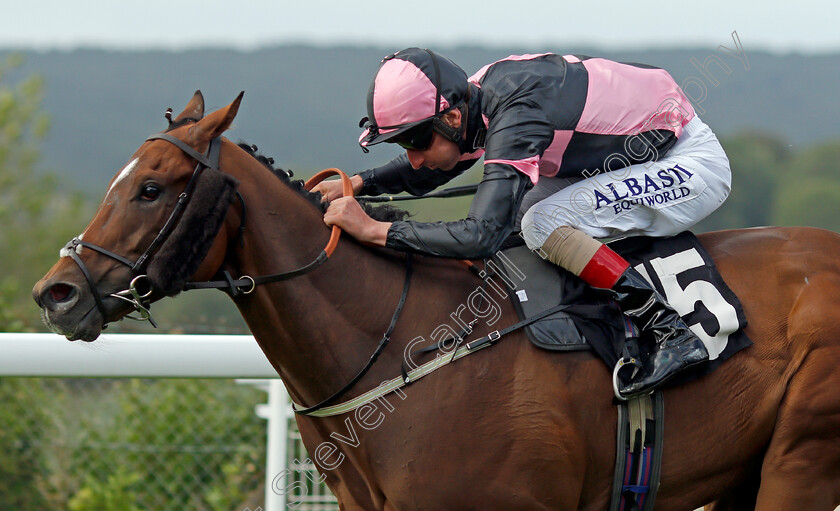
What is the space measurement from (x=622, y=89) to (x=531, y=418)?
1.21 metres

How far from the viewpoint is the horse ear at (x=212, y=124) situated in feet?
8.78

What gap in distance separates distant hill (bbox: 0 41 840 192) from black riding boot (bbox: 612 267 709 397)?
26424 millimetres

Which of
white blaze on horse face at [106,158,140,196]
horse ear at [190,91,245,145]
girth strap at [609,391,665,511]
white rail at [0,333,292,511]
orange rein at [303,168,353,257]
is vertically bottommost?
white rail at [0,333,292,511]

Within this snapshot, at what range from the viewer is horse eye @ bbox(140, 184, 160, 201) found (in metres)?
Answer: 2.59

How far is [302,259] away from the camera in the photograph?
281 cm

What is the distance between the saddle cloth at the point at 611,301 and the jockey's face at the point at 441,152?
0.38m

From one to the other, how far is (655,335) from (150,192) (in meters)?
1.69

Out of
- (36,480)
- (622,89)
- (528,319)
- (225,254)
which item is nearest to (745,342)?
(528,319)

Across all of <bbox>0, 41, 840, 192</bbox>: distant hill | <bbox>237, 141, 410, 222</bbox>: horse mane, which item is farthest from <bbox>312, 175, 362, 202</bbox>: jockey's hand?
<bbox>0, 41, 840, 192</bbox>: distant hill

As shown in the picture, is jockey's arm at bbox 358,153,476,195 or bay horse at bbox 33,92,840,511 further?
jockey's arm at bbox 358,153,476,195

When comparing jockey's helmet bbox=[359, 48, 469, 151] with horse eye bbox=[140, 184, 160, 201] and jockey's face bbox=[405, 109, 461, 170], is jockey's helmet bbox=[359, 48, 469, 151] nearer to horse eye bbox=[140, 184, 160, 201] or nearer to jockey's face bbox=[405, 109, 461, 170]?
jockey's face bbox=[405, 109, 461, 170]

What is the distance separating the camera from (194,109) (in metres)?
2.87

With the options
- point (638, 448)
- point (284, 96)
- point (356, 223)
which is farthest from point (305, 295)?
point (284, 96)

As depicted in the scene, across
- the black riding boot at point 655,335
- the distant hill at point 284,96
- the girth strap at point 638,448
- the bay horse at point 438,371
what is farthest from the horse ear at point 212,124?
the distant hill at point 284,96
